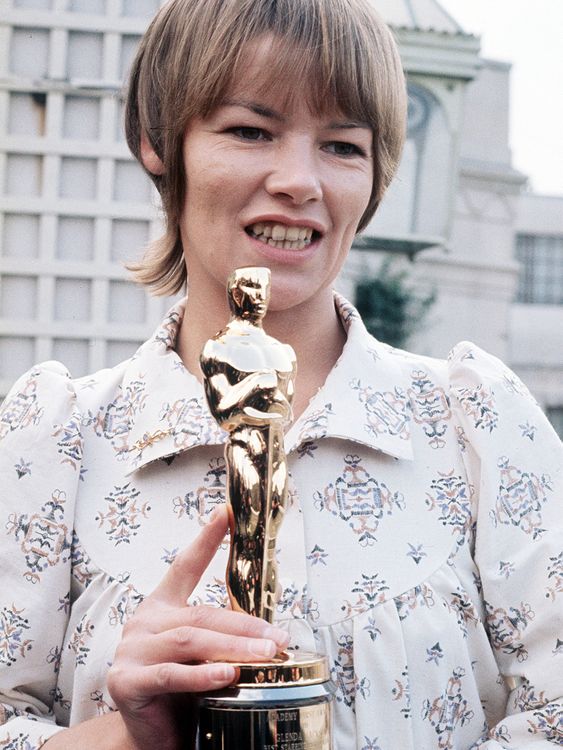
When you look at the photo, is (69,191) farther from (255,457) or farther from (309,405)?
(255,457)

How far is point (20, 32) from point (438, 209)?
6.85 metres

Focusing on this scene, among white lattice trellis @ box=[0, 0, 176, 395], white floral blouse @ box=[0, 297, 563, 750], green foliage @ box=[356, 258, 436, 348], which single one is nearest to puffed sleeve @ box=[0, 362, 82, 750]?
white floral blouse @ box=[0, 297, 563, 750]

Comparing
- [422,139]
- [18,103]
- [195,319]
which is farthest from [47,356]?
[422,139]

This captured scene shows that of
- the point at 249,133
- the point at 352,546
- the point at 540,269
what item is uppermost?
the point at 540,269

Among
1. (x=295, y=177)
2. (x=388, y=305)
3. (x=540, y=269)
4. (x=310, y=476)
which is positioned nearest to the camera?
(x=295, y=177)

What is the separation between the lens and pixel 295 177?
131 centimetres

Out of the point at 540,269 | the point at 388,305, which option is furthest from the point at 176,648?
the point at 540,269

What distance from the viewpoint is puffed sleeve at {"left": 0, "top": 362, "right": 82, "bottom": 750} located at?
1.37m

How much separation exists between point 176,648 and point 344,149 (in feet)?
1.98

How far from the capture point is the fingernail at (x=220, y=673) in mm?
1027

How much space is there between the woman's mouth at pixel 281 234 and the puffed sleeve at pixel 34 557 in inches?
12.3

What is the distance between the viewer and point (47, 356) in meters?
4.99

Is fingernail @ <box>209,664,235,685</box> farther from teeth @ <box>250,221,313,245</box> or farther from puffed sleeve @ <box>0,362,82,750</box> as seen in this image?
teeth @ <box>250,221,313,245</box>

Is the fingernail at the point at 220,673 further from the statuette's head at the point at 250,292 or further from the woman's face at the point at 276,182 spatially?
the woman's face at the point at 276,182
